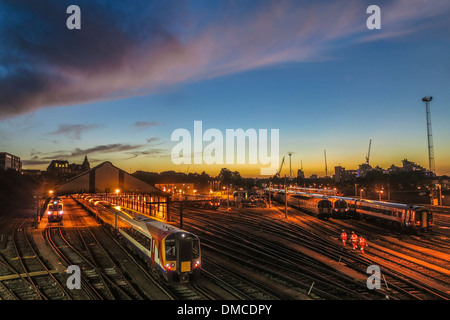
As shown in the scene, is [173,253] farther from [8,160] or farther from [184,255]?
[8,160]

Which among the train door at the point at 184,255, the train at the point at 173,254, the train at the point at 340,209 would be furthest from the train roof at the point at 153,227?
the train at the point at 340,209

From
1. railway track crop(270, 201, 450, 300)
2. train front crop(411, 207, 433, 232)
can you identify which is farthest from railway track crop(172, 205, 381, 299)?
train front crop(411, 207, 433, 232)

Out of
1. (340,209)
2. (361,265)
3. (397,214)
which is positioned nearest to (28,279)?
(361,265)

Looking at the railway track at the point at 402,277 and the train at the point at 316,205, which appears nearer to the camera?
the railway track at the point at 402,277

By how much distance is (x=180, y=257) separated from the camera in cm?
1516

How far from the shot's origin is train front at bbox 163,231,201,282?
15.1m

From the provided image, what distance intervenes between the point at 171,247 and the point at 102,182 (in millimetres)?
22412

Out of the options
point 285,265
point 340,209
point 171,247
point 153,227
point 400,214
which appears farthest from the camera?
point 340,209

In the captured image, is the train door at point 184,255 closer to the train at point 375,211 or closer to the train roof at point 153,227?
the train roof at point 153,227

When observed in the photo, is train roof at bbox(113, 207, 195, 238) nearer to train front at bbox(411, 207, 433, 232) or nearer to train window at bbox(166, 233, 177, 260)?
train window at bbox(166, 233, 177, 260)

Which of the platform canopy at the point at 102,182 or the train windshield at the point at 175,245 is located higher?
the platform canopy at the point at 102,182

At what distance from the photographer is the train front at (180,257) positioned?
15.1 metres

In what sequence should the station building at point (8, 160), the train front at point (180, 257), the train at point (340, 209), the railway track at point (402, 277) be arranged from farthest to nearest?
the station building at point (8, 160) → the train at point (340, 209) → the train front at point (180, 257) → the railway track at point (402, 277)
